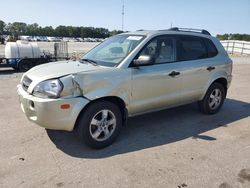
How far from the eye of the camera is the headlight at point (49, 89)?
3.67m

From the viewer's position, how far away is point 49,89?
3719mm

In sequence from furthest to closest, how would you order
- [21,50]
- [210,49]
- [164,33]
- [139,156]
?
[21,50] → [210,49] → [164,33] → [139,156]

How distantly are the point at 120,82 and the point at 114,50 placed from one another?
33.1 inches

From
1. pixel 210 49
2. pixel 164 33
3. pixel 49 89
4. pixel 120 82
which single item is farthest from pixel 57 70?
pixel 210 49

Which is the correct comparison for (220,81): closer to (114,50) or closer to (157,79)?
(157,79)

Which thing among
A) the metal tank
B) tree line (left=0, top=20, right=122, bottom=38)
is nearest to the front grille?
the metal tank

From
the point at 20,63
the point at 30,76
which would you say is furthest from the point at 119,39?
the point at 20,63

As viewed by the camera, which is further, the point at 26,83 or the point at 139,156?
the point at 26,83

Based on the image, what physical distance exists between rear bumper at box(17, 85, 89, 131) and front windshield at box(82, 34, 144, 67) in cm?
93

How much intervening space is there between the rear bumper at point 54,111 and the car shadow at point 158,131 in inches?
20.7

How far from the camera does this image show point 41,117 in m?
3.72

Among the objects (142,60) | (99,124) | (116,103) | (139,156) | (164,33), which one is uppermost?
(164,33)

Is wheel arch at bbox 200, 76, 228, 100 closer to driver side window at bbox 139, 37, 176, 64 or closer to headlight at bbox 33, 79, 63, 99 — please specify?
driver side window at bbox 139, 37, 176, 64

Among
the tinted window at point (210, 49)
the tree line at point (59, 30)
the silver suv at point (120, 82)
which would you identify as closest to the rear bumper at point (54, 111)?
the silver suv at point (120, 82)
